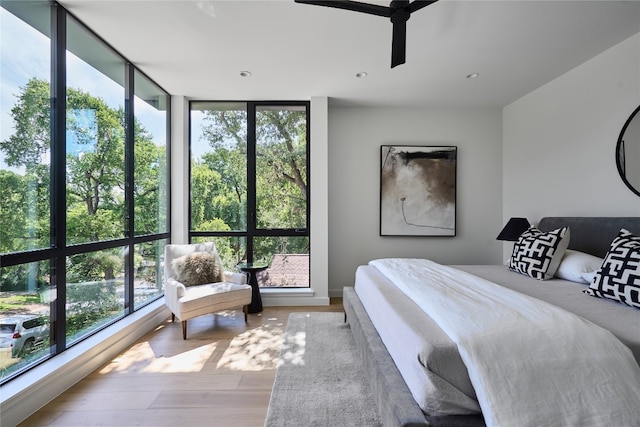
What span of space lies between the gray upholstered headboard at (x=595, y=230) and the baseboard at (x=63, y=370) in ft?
13.8

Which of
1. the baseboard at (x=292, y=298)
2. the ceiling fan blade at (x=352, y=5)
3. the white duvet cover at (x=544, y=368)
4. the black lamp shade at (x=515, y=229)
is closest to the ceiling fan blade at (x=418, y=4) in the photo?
the ceiling fan blade at (x=352, y=5)

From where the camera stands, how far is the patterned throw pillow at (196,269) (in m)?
2.90

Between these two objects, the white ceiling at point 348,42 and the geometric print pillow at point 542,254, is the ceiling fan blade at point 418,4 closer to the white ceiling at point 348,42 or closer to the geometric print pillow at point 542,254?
the white ceiling at point 348,42

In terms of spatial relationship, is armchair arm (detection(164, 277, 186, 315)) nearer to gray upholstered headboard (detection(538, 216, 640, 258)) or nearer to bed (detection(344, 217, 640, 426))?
bed (detection(344, 217, 640, 426))

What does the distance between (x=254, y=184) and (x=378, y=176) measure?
5.66 feet

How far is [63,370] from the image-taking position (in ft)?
6.03

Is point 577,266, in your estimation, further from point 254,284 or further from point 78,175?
point 78,175

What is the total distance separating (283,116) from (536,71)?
288 cm

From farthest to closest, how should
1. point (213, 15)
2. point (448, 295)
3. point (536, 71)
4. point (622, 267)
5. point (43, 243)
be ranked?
point (536, 71) < point (213, 15) < point (43, 243) < point (622, 267) < point (448, 295)

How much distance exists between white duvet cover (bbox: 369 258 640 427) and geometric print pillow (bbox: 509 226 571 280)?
1.26 meters

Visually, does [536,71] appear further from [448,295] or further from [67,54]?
[67,54]

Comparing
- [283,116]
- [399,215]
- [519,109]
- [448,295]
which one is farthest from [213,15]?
[519,109]

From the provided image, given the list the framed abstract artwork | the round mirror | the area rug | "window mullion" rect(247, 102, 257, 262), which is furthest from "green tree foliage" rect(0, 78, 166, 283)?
the round mirror

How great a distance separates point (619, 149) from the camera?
2.36 m
